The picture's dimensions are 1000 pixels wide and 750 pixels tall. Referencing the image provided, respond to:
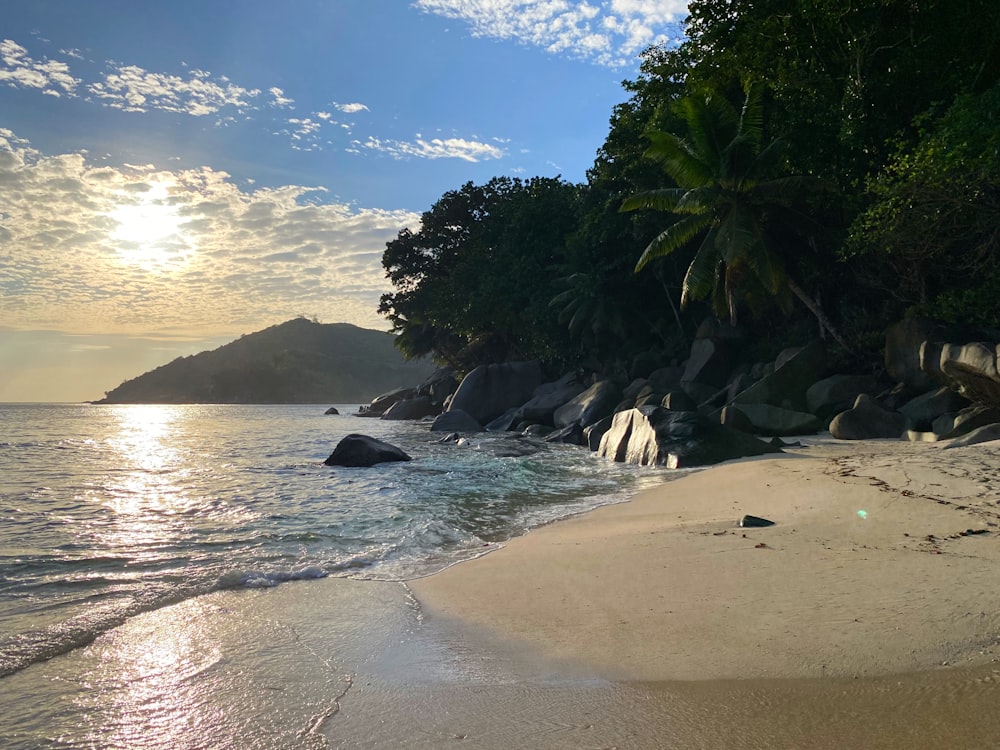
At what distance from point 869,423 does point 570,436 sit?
28.6 feet

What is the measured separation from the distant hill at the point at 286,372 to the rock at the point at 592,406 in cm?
10324

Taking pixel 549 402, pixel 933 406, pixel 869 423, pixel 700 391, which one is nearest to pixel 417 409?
pixel 549 402

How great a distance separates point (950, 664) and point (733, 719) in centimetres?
96

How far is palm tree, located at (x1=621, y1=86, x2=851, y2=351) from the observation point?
1809 cm

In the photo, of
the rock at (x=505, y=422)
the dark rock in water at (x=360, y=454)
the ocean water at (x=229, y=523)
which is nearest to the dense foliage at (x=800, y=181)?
the rock at (x=505, y=422)

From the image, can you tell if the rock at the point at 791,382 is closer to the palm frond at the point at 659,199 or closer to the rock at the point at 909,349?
the rock at the point at 909,349

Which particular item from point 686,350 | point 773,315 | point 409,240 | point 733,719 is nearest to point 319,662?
point 733,719

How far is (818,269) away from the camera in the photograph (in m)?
19.8

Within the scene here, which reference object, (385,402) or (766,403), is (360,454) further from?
(385,402)

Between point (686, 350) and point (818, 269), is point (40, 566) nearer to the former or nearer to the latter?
point (818, 269)

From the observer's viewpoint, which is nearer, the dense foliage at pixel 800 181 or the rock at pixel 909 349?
the dense foliage at pixel 800 181

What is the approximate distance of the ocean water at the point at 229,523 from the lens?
14.8 feet

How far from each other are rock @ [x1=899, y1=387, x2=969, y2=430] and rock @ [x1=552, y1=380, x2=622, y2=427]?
9.19 m

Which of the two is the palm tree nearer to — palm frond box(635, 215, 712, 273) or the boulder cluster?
palm frond box(635, 215, 712, 273)
